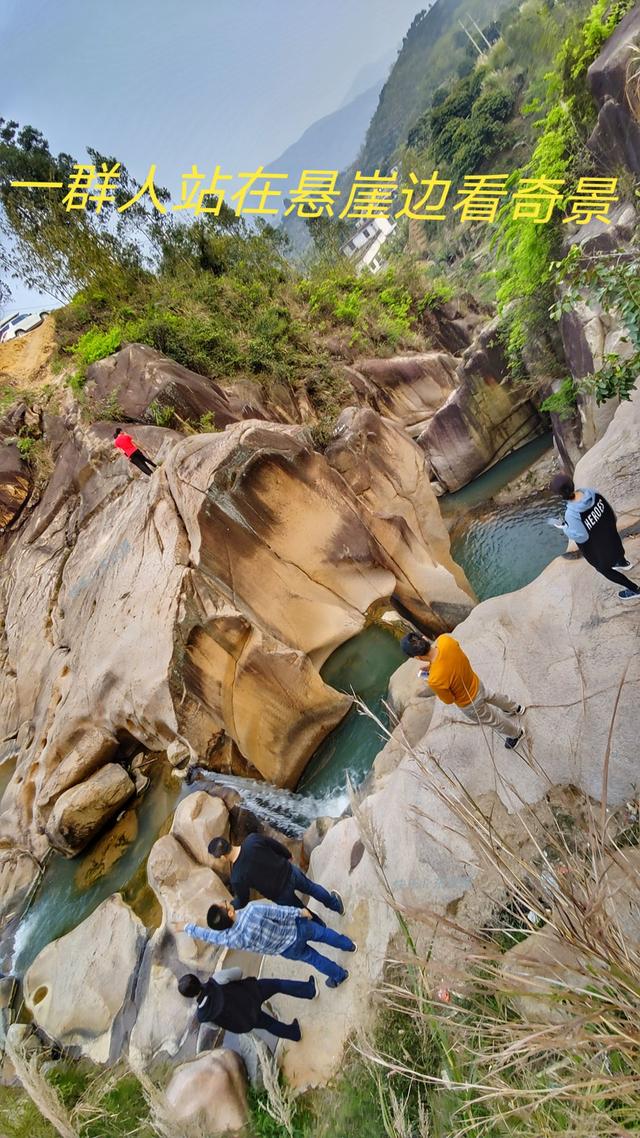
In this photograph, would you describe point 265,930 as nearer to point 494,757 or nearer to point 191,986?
point 191,986

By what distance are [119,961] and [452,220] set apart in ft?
184

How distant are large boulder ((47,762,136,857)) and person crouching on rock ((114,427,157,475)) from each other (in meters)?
5.61

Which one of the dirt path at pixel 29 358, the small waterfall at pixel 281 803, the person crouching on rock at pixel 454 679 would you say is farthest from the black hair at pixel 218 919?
the dirt path at pixel 29 358

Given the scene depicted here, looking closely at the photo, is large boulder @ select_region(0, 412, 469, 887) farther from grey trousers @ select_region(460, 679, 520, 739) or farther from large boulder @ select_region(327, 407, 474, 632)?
grey trousers @ select_region(460, 679, 520, 739)

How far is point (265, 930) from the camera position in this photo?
3.52 meters

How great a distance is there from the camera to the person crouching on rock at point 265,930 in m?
3.50

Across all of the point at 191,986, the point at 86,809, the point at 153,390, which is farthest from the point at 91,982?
the point at 153,390

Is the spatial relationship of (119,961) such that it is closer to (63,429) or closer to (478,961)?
(478,961)

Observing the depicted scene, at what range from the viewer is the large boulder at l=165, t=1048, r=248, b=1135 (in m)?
3.51

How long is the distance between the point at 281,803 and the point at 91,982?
9.79ft

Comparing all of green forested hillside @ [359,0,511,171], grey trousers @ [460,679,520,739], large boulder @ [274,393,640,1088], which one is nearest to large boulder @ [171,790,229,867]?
large boulder @ [274,393,640,1088]

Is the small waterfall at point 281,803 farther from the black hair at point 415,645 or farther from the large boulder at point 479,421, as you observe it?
the large boulder at point 479,421

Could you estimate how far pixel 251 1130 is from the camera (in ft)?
11.2

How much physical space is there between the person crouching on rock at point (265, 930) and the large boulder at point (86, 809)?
495 cm
